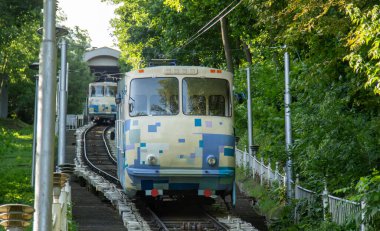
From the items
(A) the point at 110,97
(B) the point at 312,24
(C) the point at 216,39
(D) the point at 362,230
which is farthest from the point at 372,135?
(A) the point at 110,97

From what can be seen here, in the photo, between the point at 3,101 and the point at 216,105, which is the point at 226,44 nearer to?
the point at 216,105

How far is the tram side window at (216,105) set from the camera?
21003mm

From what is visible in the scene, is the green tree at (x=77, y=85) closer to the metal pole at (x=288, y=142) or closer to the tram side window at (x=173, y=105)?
the metal pole at (x=288, y=142)

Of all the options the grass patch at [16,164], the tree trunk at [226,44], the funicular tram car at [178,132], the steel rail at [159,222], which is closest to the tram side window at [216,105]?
the funicular tram car at [178,132]

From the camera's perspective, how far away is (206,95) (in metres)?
21.1

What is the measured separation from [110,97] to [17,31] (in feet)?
31.9

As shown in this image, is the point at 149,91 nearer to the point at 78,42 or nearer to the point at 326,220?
the point at 326,220

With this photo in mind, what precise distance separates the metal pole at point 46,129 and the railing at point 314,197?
577 cm

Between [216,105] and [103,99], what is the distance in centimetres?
4308

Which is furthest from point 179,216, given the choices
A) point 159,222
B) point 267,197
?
point 267,197

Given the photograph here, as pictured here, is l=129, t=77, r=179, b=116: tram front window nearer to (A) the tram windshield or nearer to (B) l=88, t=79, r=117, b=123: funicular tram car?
(A) the tram windshield

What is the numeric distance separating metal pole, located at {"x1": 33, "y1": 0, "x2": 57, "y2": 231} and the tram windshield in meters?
10.8

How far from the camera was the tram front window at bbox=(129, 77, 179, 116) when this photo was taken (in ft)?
68.6

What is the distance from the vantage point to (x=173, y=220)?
856 inches
